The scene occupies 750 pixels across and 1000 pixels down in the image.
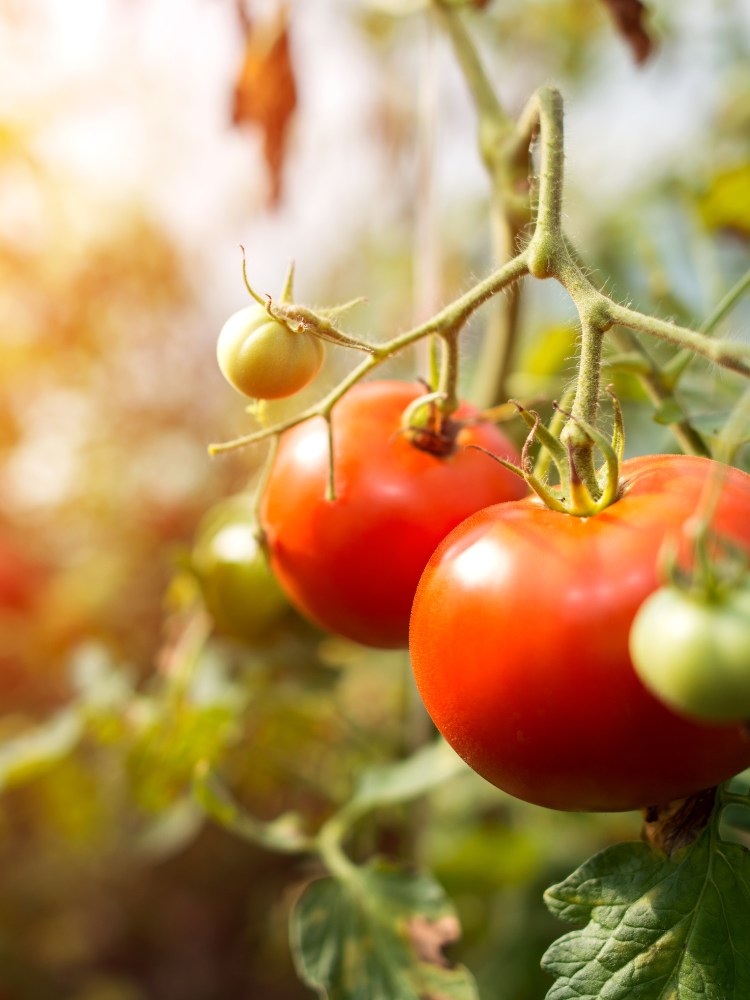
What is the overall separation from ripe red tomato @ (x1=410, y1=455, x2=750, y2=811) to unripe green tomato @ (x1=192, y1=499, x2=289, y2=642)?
1.38ft

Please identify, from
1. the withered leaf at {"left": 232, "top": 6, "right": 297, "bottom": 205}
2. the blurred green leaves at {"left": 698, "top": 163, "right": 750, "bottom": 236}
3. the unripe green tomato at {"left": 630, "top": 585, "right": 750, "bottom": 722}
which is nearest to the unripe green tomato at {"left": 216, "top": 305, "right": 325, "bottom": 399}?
→ the unripe green tomato at {"left": 630, "top": 585, "right": 750, "bottom": 722}

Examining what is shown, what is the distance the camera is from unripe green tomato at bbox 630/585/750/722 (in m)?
0.25

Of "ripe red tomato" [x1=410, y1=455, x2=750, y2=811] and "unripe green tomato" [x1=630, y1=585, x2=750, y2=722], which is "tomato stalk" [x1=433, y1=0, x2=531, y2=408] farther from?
"unripe green tomato" [x1=630, y1=585, x2=750, y2=722]

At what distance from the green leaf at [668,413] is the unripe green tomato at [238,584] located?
421 mm

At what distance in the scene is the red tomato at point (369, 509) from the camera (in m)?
0.51

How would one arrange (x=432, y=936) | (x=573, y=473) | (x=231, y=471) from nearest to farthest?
(x=573, y=473) < (x=432, y=936) < (x=231, y=471)

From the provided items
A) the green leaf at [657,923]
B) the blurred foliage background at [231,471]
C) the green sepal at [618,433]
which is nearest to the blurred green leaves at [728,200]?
the blurred foliage background at [231,471]

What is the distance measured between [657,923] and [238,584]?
1.64 ft

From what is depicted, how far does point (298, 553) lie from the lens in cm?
53

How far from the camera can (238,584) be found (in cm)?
79

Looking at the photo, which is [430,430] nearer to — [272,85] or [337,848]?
[337,848]

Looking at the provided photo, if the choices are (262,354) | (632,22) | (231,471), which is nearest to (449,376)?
(262,354)

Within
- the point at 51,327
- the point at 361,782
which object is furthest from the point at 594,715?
the point at 51,327

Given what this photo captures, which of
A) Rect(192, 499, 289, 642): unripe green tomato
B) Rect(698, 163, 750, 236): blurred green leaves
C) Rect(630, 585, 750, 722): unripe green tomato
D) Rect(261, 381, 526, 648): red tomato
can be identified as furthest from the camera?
Rect(698, 163, 750, 236): blurred green leaves
